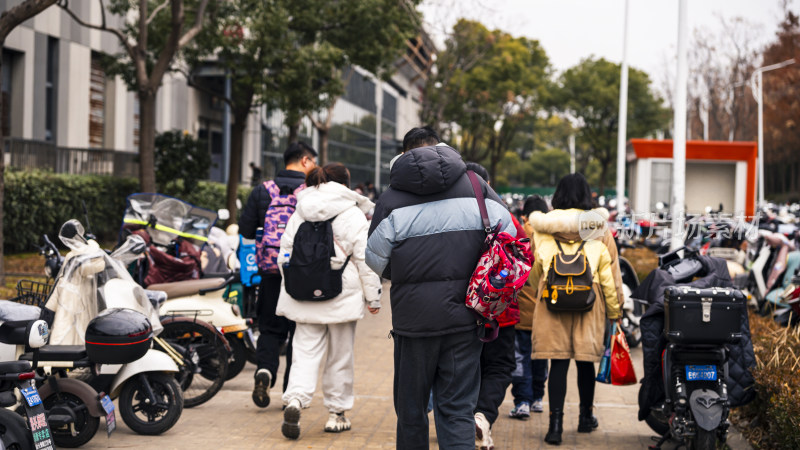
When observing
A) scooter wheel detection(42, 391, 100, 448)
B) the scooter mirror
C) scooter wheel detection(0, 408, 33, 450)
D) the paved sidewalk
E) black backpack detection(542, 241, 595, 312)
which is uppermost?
black backpack detection(542, 241, 595, 312)

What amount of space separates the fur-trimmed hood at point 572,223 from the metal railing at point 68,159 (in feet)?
47.9

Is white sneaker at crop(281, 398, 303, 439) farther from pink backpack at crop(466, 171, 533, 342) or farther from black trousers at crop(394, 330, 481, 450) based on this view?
pink backpack at crop(466, 171, 533, 342)

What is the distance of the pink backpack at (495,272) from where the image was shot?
16.3ft

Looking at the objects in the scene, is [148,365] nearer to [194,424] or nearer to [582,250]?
[194,424]

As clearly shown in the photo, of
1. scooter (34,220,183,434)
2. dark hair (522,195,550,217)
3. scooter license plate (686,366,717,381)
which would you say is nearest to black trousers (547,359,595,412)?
scooter license plate (686,366,717,381)

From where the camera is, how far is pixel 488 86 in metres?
48.0

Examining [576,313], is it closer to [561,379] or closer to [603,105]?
[561,379]

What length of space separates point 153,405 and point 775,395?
13.0ft

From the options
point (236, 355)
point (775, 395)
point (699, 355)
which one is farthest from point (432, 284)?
point (236, 355)

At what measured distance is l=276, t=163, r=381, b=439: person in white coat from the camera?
698 centimetres

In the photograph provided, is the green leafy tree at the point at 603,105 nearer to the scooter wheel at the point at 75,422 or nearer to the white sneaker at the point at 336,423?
the white sneaker at the point at 336,423

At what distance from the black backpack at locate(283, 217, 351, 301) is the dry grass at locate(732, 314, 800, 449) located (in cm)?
283

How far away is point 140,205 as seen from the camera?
869cm

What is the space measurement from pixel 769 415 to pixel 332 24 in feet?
62.6
